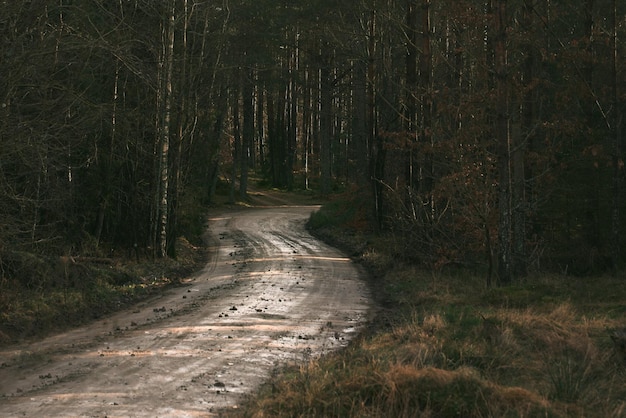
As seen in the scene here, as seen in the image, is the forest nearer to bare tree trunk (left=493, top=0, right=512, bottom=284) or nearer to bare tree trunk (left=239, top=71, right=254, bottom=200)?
bare tree trunk (left=493, top=0, right=512, bottom=284)

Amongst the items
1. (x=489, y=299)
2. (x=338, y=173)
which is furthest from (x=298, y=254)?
(x=338, y=173)

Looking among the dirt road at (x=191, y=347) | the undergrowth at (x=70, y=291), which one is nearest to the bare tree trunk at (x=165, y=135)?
the undergrowth at (x=70, y=291)

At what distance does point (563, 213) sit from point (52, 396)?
2176cm

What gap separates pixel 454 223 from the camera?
21.1 meters

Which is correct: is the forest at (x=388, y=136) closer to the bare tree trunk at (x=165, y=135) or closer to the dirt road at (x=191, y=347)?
the bare tree trunk at (x=165, y=135)

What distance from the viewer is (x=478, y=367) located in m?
9.05

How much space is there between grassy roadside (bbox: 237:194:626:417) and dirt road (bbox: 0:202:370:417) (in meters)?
0.72

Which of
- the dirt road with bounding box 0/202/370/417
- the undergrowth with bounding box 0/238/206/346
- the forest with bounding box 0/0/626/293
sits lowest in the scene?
the dirt road with bounding box 0/202/370/417

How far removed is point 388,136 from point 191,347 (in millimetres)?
14630

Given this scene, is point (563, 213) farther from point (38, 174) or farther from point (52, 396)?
point (52, 396)

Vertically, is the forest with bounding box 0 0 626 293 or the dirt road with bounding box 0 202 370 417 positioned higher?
the forest with bounding box 0 0 626 293

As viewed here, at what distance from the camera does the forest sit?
14.5 meters

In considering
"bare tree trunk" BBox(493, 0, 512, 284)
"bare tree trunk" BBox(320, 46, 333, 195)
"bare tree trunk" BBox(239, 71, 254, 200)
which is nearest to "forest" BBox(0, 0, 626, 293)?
"bare tree trunk" BBox(493, 0, 512, 284)

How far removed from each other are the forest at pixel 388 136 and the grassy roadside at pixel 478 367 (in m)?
3.85
